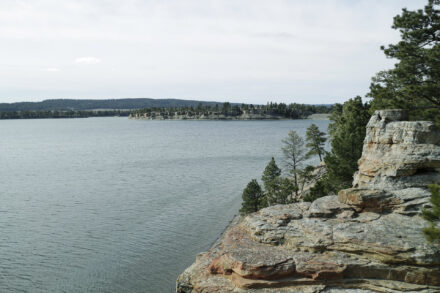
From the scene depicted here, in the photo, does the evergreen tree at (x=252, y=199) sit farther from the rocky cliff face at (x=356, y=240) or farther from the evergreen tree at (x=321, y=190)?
the rocky cliff face at (x=356, y=240)

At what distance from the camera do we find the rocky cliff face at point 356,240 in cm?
1592

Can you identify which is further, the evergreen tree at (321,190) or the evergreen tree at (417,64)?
the evergreen tree at (321,190)

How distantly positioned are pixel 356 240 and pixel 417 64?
15.3 metres

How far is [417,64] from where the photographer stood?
84.1 ft

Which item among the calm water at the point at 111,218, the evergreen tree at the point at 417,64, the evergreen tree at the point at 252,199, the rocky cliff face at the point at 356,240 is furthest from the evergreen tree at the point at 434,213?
the evergreen tree at the point at 252,199

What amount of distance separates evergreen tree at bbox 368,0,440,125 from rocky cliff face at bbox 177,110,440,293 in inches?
218

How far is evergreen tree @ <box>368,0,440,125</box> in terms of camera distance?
24.2 m

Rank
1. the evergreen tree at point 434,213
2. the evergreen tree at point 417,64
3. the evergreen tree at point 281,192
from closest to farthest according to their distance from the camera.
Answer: the evergreen tree at point 434,213
the evergreen tree at point 417,64
the evergreen tree at point 281,192

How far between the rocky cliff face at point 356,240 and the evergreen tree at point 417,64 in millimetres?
5538

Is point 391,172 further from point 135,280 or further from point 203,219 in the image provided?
point 203,219

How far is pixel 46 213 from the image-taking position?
42.8 m

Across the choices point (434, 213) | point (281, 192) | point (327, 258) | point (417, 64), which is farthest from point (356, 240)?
point (281, 192)

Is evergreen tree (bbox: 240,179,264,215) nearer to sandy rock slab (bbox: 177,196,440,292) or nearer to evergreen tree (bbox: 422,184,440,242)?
sandy rock slab (bbox: 177,196,440,292)

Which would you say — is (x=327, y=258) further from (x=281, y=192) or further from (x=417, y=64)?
(x=281, y=192)
